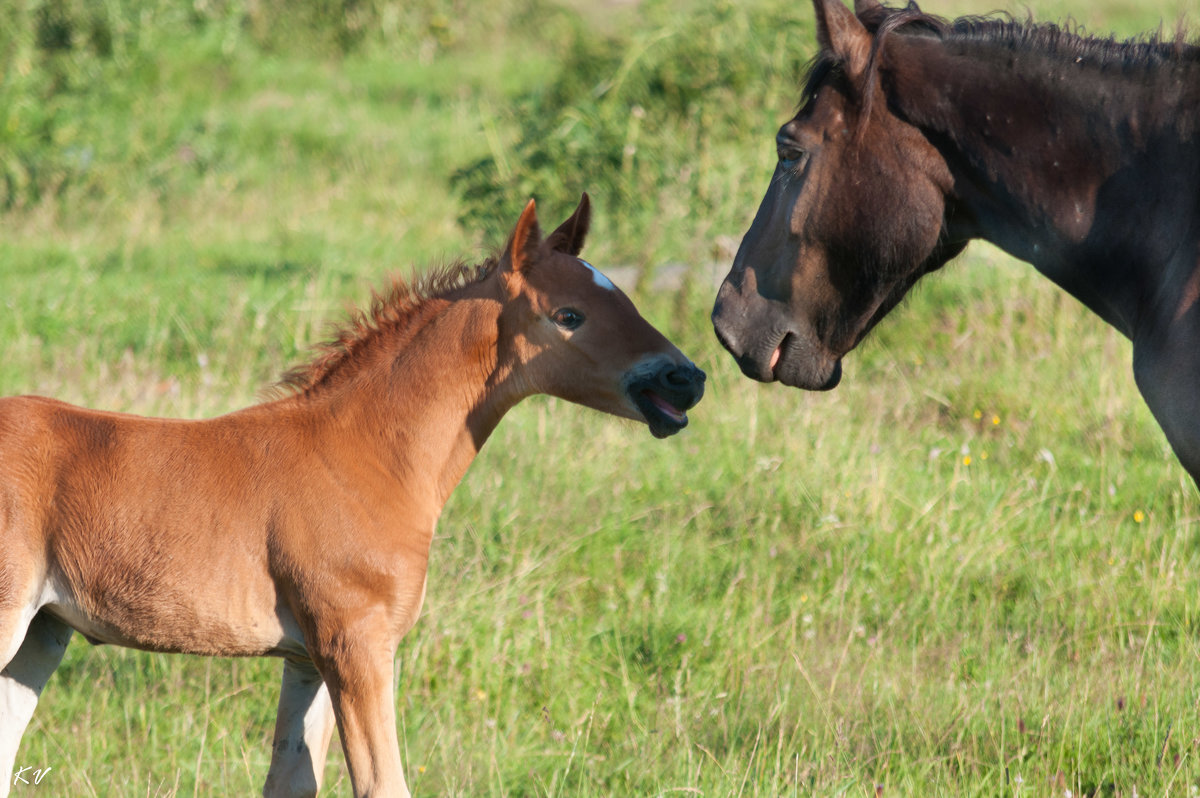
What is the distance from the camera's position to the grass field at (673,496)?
366 centimetres

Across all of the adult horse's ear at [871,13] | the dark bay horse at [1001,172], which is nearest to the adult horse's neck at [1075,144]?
the dark bay horse at [1001,172]

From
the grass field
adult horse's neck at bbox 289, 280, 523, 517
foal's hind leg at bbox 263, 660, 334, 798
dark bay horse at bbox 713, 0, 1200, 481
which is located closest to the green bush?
the grass field

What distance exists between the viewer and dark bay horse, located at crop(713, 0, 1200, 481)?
9.48 feet

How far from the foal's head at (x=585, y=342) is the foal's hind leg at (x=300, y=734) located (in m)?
1.02

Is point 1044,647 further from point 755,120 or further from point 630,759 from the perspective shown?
point 755,120

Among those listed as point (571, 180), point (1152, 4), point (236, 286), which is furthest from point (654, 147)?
point (1152, 4)

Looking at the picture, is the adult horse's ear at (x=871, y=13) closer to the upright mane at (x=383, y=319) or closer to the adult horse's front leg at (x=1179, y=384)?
the adult horse's front leg at (x=1179, y=384)

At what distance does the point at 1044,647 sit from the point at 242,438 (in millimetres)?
2840

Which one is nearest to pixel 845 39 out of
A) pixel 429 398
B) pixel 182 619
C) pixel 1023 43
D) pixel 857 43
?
pixel 857 43

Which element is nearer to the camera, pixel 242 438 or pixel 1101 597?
pixel 242 438

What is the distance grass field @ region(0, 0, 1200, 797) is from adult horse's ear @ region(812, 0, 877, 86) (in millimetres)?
1296

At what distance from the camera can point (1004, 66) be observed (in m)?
3.03

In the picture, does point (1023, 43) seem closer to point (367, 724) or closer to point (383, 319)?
point (383, 319)

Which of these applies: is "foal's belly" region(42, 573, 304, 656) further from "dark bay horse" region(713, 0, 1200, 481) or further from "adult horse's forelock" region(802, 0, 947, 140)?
"adult horse's forelock" region(802, 0, 947, 140)
